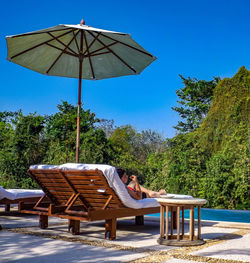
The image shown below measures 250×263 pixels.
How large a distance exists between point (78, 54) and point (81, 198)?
3.00 m

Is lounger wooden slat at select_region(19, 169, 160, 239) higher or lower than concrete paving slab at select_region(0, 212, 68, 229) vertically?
higher

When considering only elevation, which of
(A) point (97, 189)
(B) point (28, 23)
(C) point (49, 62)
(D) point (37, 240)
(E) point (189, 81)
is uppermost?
(B) point (28, 23)

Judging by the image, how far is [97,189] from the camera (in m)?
4.05

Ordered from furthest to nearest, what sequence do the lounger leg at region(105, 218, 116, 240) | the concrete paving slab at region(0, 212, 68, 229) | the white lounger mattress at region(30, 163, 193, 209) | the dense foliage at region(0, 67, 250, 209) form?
the dense foliage at region(0, 67, 250, 209), the concrete paving slab at region(0, 212, 68, 229), the lounger leg at region(105, 218, 116, 240), the white lounger mattress at region(30, 163, 193, 209)

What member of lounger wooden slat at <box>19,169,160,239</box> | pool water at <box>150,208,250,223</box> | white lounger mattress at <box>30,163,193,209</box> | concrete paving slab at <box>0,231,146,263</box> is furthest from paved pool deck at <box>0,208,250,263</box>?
pool water at <box>150,208,250,223</box>

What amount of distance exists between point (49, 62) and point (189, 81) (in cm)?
1927

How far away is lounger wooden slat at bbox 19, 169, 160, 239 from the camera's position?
155 inches

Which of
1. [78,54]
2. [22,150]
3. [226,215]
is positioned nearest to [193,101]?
[22,150]

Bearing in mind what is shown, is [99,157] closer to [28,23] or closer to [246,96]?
[246,96]

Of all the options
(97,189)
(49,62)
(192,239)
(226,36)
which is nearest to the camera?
(192,239)

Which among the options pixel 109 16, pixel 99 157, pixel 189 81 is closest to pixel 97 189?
pixel 99 157

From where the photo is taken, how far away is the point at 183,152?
12367mm

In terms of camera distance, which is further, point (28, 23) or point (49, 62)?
point (28, 23)

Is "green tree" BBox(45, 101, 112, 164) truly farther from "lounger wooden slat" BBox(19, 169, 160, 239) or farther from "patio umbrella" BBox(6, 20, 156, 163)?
"lounger wooden slat" BBox(19, 169, 160, 239)
